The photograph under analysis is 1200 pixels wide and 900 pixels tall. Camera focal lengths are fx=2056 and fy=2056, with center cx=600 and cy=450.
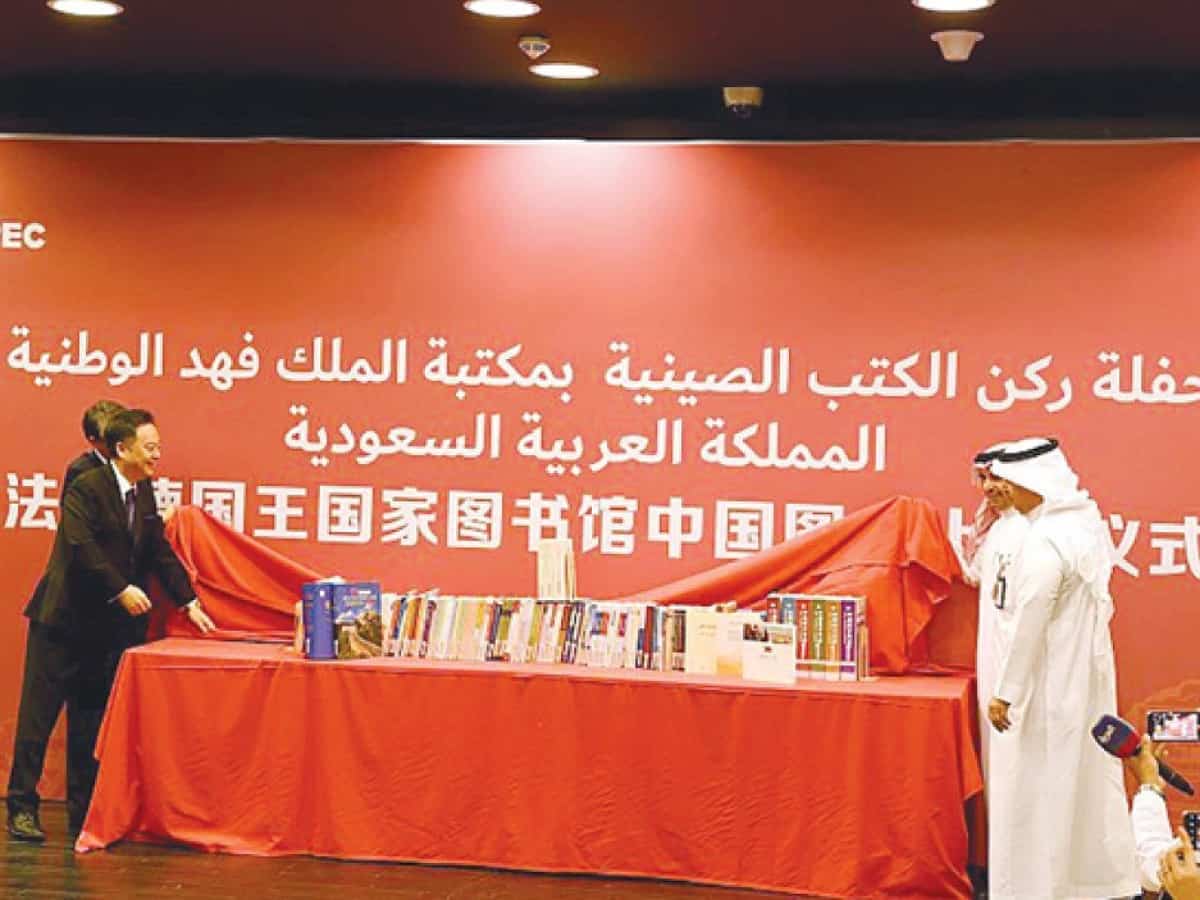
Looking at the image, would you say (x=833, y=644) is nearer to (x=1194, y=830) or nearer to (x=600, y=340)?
(x=600, y=340)

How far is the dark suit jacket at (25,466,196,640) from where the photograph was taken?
→ 7.45 meters

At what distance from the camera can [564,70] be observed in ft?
24.5

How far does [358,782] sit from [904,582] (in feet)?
6.76

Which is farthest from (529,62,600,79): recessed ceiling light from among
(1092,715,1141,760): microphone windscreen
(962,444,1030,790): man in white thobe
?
(1092,715,1141,760): microphone windscreen

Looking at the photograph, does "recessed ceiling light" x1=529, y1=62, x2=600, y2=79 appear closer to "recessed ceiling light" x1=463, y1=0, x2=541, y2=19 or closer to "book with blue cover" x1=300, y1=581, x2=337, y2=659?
"recessed ceiling light" x1=463, y1=0, x2=541, y2=19

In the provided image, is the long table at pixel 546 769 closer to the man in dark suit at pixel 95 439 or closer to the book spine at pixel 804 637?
the book spine at pixel 804 637

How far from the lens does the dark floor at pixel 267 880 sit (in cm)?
674

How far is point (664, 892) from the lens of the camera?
6906mm

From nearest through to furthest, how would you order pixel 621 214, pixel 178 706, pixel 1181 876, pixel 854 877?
1. pixel 1181 876
2. pixel 854 877
3. pixel 178 706
4. pixel 621 214

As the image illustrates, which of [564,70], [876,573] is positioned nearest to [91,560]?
[564,70]

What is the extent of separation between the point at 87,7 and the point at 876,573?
3307 mm

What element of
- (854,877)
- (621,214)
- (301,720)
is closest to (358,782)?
(301,720)

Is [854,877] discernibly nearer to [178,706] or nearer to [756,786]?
[756,786]

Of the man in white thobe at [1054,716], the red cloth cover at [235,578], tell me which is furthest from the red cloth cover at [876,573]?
the red cloth cover at [235,578]
